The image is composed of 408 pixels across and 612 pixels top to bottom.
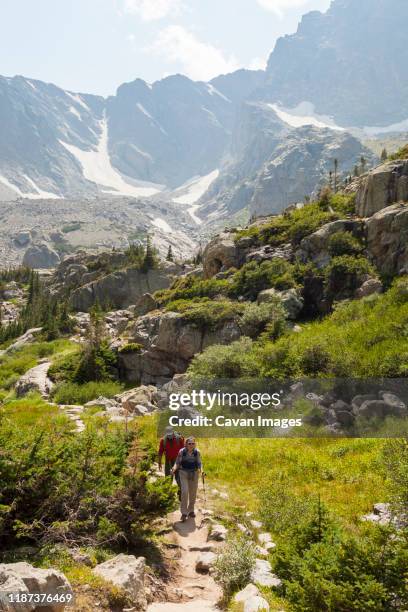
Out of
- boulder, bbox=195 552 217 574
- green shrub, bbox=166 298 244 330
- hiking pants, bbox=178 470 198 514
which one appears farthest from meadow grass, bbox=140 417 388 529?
green shrub, bbox=166 298 244 330

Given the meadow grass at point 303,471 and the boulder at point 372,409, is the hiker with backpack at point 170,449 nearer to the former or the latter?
the meadow grass at point 303,471

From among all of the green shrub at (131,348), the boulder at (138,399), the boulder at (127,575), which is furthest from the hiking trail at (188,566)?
the green shrub at (131,348)

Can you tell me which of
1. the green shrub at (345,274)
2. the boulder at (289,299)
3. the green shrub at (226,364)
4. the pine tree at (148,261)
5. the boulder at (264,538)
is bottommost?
the boulder at (264,538)

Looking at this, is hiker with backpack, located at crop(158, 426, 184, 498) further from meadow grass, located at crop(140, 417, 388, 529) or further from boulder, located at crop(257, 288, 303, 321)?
boulder, located at crop(257, 288, 303, 321)

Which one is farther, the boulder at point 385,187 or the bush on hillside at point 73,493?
the boulder at point 385,187

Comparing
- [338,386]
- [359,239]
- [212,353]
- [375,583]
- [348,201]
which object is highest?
[348,201]

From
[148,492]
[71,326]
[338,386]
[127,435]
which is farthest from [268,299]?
[71,326]

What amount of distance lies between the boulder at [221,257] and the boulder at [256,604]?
113 ft

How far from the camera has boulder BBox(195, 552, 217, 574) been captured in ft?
28.3

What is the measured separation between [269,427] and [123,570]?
1154cm

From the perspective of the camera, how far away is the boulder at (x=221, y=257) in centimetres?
4097

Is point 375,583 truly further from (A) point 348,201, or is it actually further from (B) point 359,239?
(A) point 348,201

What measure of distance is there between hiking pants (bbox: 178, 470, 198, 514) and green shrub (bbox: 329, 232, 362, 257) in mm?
24901

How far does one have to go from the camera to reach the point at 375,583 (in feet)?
19.3
